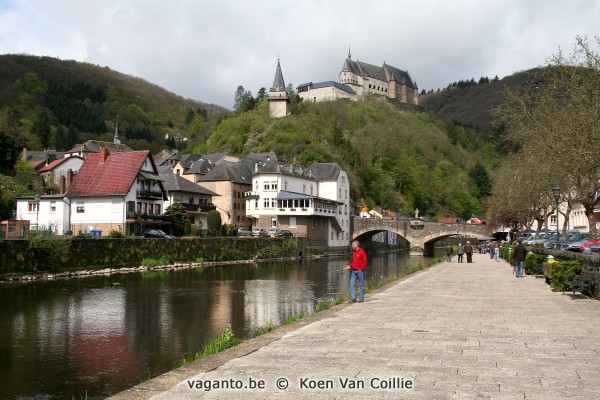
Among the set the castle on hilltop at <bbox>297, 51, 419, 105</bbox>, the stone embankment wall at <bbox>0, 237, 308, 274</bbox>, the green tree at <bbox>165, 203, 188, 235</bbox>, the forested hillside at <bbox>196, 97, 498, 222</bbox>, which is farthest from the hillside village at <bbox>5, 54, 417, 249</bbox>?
the castle on hilltop at <bbox>297, 51, 419, 105</bbox>

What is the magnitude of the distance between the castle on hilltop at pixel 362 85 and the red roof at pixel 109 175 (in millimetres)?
99424

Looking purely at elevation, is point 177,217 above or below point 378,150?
below

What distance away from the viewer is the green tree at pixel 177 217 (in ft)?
203

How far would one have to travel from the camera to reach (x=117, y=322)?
21312 millimetres

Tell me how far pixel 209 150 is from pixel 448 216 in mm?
53193

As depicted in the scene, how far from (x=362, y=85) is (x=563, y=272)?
16354 centimetres

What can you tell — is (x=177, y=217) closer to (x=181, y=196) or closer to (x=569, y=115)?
(x=181, y=196)

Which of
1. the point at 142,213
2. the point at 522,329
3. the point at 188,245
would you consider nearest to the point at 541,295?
the point at 522,329

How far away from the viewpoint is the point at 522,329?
12.4m

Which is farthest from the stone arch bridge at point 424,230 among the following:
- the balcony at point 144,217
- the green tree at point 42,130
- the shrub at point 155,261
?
the green tree at point 42,130

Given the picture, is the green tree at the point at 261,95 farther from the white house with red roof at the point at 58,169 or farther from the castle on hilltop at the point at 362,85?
the white house with red roof at the point at 58,169

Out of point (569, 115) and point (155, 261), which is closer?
point (569, 115)

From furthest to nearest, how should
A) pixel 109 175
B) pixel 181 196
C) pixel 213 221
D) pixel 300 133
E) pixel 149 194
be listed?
1. pixel 300 133
2. pixel 181 196
3. pixel 213 221
4. pixel 149 194
5. pixel 109 175

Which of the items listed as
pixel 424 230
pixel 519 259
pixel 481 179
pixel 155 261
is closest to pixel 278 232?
pixel 424 230
